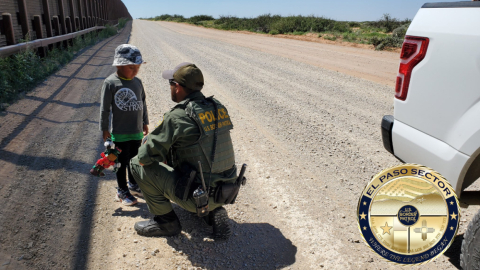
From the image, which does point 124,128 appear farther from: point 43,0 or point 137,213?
point 43,0

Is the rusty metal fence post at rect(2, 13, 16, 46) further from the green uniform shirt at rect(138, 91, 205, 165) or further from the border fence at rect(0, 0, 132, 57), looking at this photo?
the green uniform shirt at rect(138, 91, 205, 165)

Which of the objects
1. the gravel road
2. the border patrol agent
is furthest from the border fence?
the border patrol agent

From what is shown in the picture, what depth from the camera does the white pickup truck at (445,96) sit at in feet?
6.97

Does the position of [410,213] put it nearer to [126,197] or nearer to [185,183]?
[185,183]

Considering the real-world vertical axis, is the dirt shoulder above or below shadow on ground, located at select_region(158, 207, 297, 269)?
above

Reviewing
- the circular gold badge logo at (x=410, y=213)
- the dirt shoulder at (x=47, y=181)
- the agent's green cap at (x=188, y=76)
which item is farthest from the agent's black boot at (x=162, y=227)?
the circular gold badge logo at (x=410, y=213)

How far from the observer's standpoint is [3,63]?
26.0 ft

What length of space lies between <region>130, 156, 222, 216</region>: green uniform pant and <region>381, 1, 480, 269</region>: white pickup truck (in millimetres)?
1712

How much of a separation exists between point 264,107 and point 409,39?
508 centimetres

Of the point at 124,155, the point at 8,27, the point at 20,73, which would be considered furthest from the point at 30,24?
the point at 124,155

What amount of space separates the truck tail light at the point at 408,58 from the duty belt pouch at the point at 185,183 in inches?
69.2

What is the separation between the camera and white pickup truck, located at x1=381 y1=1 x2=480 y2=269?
6.97 ft

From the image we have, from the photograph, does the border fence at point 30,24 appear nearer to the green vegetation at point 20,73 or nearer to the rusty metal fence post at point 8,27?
the rusty metal fence post at point 8,27

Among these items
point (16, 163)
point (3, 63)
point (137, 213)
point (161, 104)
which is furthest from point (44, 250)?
point (3, 63)
